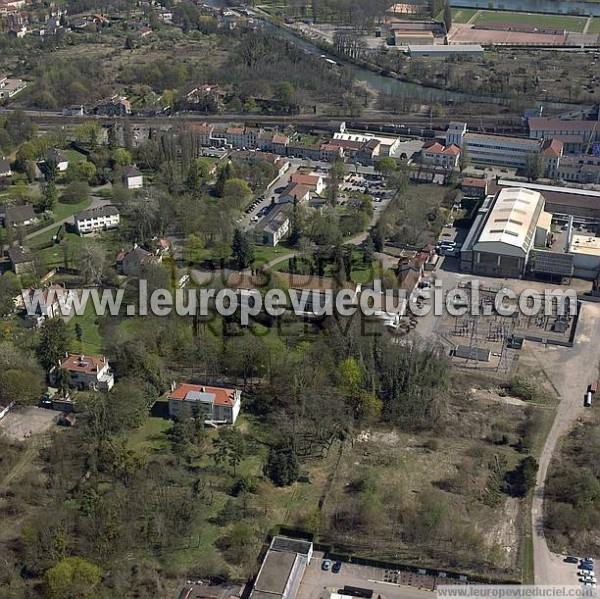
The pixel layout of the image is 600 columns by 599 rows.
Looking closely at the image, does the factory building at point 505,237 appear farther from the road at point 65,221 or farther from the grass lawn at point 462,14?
the grass lawn at point 462,14

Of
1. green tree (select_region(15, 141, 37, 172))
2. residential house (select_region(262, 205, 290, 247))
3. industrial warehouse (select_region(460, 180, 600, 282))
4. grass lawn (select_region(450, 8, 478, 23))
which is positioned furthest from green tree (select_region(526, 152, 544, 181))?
grass lawn (select_region(450, 8, 478, 23))

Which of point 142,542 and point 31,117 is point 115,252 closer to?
point 142,542

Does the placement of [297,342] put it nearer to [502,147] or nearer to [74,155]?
[502,147]

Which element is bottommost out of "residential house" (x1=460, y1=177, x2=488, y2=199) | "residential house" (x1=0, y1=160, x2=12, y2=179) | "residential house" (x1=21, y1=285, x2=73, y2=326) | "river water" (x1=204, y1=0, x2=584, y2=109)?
"residential house" (x1=21, y1=285, x2=73, y2=326)

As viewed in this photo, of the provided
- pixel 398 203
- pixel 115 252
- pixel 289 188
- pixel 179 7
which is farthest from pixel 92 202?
pixel 179 7

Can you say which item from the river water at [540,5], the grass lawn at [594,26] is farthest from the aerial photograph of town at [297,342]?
the river water at [540,5]

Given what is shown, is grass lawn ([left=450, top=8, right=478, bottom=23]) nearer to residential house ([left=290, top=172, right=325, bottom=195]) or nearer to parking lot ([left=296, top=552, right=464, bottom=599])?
residential house ([left=290, top=172, right=325, bottom=195])
